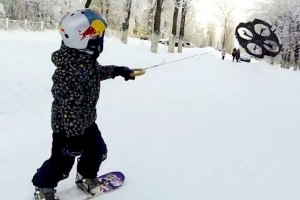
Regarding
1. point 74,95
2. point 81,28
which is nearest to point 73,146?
point 74,95

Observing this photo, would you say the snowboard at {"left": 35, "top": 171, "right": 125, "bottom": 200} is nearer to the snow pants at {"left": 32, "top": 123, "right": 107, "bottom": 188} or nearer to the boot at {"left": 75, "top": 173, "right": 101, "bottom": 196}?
the boot at {"left": 75, "top": 173, "right": 101, "bottom": 196}

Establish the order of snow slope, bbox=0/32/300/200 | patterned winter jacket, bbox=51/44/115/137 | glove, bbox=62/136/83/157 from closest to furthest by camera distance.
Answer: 1. patterned winter jacket, bbox=51/44/115/137
2. glove, bbox=62/136/83/157
3. snow slope, bbox=0/32/300/200

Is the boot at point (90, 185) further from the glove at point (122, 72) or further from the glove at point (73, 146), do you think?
the glove at point (122, 72)

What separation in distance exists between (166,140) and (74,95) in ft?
7.46

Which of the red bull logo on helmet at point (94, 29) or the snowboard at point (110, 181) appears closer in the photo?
the red bull logo on helmet at point (94, 29)

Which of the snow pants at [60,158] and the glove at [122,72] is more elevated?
the glove at [122,72]

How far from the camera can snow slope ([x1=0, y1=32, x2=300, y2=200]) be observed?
A: 123 inches

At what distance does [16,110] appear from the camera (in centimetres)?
512

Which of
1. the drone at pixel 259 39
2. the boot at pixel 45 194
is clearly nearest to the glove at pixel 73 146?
the boot at pixel 45 194

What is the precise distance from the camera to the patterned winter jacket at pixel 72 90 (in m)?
2.38

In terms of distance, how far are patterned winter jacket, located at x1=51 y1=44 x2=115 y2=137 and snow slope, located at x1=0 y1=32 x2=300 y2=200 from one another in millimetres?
755

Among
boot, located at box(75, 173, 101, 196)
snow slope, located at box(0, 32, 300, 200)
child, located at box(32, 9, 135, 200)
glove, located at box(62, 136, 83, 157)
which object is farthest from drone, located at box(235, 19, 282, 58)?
glove, located at box(62, 136, 83, 157)

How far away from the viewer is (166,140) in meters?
4.45

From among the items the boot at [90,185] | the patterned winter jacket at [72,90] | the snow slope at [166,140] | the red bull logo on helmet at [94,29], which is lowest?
the snow slope at [166,140]
